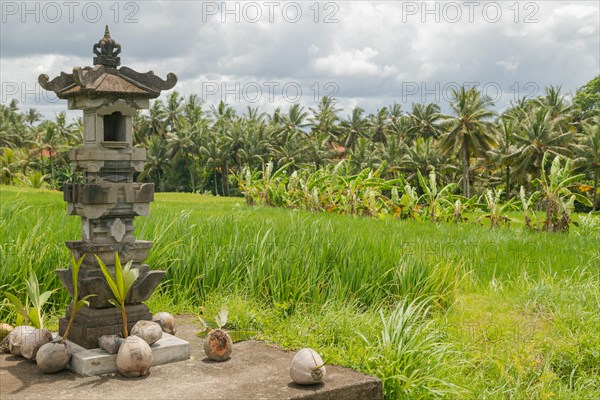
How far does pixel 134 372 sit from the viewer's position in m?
4.33

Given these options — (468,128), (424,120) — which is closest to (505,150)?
(468,128)

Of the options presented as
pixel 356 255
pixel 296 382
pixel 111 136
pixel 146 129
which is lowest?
pixel 296 382

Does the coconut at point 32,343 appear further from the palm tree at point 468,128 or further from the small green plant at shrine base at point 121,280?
the palm tree at point 468,128

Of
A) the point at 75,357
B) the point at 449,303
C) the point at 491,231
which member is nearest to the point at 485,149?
the point at 491,231

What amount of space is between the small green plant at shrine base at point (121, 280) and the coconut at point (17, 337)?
2.07 feet

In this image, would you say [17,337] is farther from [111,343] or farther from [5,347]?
[111,343]

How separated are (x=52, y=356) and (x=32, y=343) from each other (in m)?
0.32

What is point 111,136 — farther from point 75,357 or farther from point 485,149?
point 485,149

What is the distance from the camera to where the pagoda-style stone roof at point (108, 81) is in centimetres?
471

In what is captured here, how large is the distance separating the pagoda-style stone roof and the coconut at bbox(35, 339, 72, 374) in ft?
5.45

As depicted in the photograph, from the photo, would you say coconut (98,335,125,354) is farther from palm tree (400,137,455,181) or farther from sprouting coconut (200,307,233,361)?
palm tree (400,137,455,181)

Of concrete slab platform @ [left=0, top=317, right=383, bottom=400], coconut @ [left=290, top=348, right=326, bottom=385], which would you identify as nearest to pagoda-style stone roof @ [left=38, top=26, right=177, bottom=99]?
concrete slab platform @ [left=0, top=317, right=383, bottom=400]

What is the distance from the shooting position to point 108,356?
4.46m

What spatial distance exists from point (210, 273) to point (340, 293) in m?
1.23
